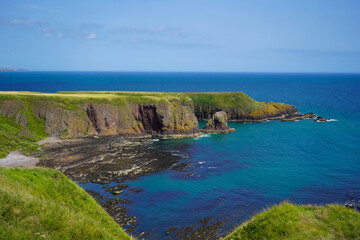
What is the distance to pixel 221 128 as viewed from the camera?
3979 inches

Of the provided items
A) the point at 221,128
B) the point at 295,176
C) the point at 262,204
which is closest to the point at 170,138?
the point at 221,128

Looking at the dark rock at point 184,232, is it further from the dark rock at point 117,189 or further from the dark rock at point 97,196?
the dark rock at point 117,189

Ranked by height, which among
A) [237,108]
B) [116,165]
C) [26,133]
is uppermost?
[237,108]

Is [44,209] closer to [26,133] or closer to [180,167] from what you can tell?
[180,167]

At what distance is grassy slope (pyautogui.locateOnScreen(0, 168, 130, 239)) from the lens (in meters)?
19.2

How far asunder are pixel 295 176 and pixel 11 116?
7418cm

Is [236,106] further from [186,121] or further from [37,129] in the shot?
[37,129]

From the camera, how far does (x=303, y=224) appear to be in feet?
80.8

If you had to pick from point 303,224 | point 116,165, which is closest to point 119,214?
point 116,165

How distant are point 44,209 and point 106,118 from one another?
7164 centimetres

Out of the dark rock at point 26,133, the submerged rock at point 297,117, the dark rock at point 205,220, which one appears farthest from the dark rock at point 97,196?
the submerged rock at point 297,117

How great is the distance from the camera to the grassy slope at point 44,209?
19.2 metres

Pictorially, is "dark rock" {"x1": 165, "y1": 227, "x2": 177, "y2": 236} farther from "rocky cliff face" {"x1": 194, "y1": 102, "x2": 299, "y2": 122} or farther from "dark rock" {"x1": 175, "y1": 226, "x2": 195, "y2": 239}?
"rocky cliff face" {"x1": 194, "y1": 102, "x2": 299, "y2": 122}

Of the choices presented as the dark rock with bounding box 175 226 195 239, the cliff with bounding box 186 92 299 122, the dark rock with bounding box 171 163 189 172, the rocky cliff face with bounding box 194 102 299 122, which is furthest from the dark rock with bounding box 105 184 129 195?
the rocky cliff face with bounding box 194 102 299 122
